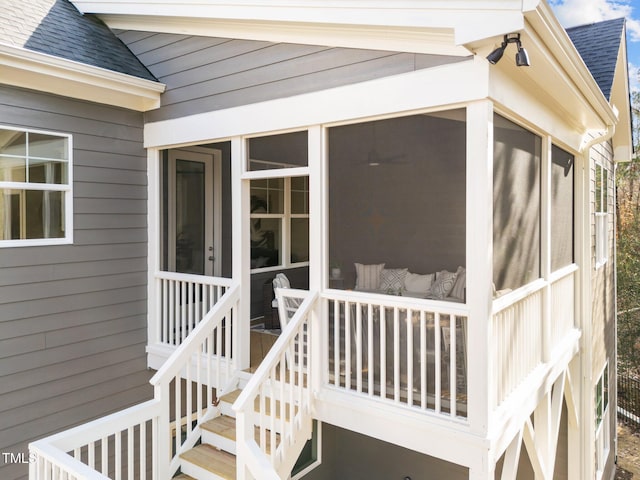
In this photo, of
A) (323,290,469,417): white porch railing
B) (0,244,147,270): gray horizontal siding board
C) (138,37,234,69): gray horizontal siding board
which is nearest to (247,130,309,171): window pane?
(138,37,234,69): gray horizontal siding board

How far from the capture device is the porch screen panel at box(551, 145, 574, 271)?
4984 millimetres

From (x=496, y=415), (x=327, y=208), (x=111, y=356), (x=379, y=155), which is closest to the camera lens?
(x=496, y=415)

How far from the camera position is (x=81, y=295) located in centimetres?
473

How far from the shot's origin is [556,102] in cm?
434

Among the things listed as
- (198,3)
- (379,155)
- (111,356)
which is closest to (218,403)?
(111,356)

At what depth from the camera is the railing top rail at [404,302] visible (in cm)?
322

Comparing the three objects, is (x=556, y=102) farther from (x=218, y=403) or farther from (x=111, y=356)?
(x=111, y=356)

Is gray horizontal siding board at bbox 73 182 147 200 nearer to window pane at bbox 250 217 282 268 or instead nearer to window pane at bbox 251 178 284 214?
window pane at bbox 251 178 284 214

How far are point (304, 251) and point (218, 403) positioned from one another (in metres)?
3.75

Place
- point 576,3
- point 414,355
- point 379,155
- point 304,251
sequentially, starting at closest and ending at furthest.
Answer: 1. point 414,355
2. point 379,155
3. point 304,251
4. point 576,3

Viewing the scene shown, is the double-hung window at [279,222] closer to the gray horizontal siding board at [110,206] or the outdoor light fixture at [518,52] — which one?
the gray horizontal siding board at [110,206]

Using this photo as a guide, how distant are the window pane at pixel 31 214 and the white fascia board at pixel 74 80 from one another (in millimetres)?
995

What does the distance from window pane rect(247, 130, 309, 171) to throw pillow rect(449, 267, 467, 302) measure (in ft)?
9.07

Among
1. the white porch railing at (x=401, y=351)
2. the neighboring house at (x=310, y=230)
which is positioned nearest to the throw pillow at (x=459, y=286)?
the neighboring house at (x=310, y=230)
